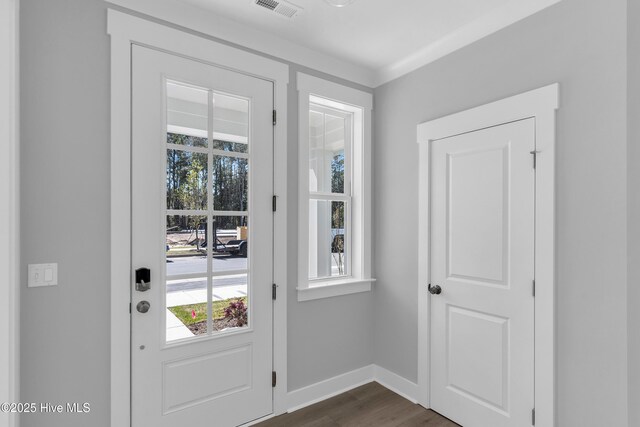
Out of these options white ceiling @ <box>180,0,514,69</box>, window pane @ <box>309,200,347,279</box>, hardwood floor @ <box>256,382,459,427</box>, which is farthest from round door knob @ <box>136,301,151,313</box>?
white ceiling @ <box>180,0,514,69</box>

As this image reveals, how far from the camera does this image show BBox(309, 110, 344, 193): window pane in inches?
108

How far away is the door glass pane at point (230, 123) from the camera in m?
2.11

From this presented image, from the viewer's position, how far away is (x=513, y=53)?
196 centimetres

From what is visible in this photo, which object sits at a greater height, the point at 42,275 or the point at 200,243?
the point at 200,243

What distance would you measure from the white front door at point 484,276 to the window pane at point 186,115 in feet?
5.16

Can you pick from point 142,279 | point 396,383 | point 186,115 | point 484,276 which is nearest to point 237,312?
point 142,279

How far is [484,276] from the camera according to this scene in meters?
2.09

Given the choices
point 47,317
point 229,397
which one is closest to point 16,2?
point 47,317

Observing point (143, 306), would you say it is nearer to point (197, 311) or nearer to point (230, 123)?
point (197, 311)

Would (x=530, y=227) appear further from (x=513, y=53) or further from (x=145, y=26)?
(x=145, y=26)

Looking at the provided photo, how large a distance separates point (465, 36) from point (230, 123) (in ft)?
5.32

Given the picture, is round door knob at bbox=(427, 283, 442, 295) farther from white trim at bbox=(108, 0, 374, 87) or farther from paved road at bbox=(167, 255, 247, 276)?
white trim at bbox=(108, 0, 374, 87)

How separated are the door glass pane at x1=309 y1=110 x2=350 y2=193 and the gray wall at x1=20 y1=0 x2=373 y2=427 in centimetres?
144
